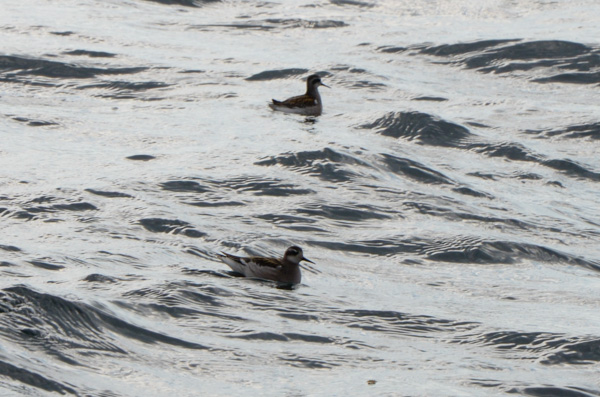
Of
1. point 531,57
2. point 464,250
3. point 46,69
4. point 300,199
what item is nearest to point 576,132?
point 531,57

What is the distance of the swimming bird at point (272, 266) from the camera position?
1246 centimetres

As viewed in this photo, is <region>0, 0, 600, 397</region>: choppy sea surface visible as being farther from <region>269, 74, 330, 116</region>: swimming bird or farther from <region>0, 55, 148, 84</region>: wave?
<region>269, 74, 330, 116</region>: swimming bird

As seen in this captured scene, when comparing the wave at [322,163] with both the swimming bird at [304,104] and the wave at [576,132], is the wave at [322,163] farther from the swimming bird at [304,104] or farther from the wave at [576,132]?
the wave at [576,132]

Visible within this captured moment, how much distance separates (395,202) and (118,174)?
3.83 metres

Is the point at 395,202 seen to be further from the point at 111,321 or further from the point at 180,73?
the point at 180,73

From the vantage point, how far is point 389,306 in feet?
39.1

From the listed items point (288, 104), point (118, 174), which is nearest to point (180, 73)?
point (288, 104)

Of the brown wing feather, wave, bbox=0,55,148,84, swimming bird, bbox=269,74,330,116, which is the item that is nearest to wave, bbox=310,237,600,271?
swimming bird, bbox=269,74,330,116

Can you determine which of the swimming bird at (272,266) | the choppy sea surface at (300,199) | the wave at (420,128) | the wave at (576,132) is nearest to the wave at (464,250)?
the choppy sea surface at (300,199)

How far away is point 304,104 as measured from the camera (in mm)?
21031

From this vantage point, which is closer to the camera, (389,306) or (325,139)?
(389,306)

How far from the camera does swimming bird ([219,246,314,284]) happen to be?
12.5 m

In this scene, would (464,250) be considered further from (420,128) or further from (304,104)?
(304,104)

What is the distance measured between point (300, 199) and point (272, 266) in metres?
3.48
